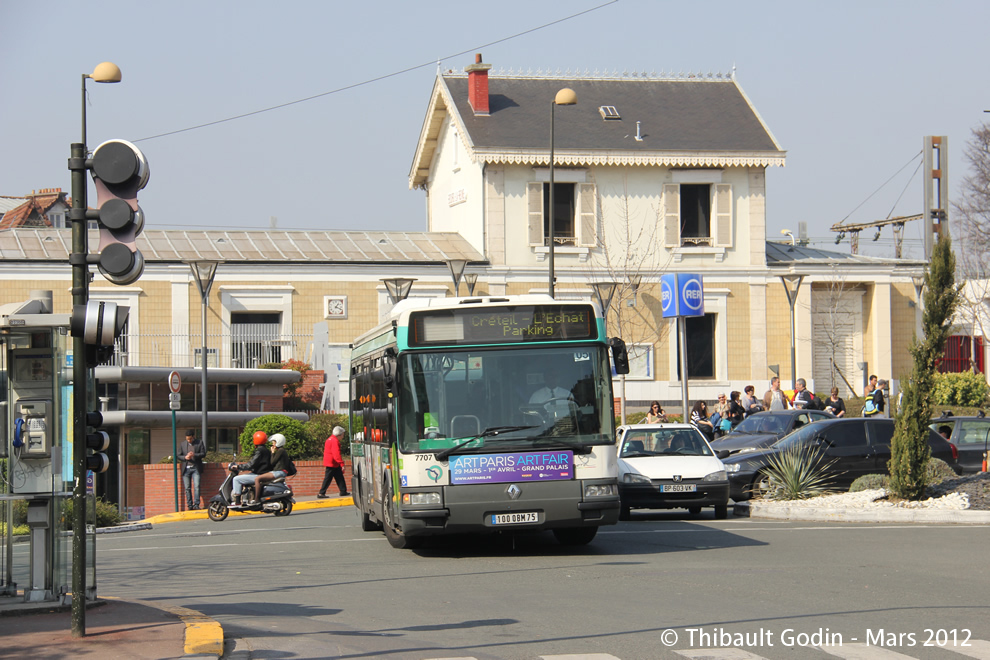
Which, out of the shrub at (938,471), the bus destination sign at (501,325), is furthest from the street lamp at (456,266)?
the bus destination sign at (501,325)

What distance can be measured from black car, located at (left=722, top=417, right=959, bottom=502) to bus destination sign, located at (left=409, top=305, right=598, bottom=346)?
7344mm

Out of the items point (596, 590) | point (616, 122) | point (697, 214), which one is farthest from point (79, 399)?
point (616, 122)

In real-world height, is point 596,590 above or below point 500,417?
below

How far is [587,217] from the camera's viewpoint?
4038cm

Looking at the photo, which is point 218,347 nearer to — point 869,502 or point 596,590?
point 869,502

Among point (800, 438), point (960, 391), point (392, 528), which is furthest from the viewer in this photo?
point (960, 391)

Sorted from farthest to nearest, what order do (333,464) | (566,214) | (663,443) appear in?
(566,214) < (333,464) < (663,443)

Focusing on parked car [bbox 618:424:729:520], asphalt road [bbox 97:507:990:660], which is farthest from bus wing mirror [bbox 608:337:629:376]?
parked car [bbox 618:424:729:520]

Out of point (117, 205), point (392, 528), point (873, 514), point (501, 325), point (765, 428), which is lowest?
point (873, 514)

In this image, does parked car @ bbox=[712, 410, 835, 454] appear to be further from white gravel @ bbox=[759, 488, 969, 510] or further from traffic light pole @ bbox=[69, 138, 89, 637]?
traffic light pole @ bbox=[69, 138, 89, 637]

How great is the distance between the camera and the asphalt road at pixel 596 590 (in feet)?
27.7

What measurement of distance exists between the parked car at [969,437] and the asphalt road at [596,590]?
261 inches

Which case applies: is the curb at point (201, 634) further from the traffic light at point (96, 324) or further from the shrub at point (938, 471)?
the shrub at point (938, 471)

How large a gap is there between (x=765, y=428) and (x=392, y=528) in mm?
11003
